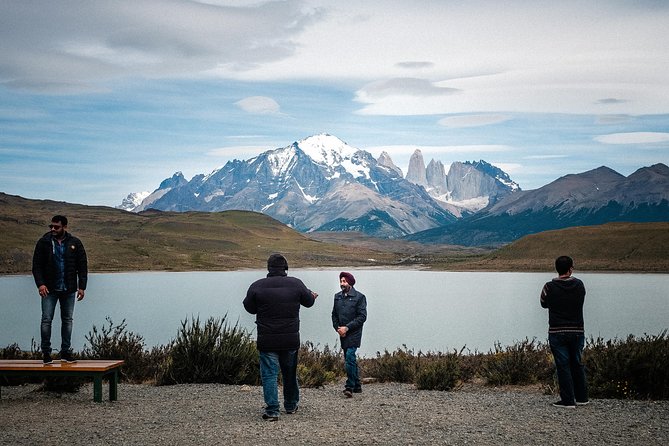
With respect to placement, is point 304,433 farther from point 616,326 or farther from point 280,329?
point 616,326

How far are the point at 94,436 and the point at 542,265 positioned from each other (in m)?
126

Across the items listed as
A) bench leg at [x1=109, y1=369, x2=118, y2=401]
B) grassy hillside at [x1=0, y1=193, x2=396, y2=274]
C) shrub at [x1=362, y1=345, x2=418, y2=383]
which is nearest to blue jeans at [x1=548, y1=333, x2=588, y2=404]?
shrub at [x1=362, y1=345, x2=418, y2=383]

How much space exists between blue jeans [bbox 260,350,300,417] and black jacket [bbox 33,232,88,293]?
3416mm

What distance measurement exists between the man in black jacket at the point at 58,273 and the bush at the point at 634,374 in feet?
28.9

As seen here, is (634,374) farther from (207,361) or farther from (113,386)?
(113,386)

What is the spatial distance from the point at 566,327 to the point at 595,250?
126065mm

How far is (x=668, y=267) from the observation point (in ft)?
377

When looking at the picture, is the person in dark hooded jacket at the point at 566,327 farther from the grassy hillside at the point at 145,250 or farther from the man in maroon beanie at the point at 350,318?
the grassy hillside at the point at 145,250

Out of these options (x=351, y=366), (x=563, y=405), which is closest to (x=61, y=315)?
(x=351, y=366)

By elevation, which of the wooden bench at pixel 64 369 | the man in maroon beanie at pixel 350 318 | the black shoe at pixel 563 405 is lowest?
the black shoe at pixel 563 405

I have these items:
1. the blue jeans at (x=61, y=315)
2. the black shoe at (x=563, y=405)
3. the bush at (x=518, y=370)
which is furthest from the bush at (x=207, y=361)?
the black shoe at (x=563, y=405)

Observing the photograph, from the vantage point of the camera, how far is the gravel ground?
9.06 m

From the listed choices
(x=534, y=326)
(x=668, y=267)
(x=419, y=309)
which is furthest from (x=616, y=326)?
(x=668, y=267)

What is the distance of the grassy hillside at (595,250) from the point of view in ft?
397
